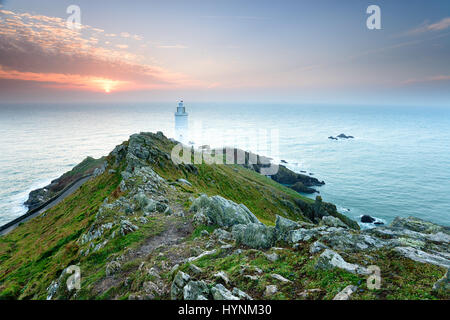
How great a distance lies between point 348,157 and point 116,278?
7094 inches

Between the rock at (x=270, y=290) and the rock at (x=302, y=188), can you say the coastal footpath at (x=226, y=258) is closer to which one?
the rock at (x=270, y=290)

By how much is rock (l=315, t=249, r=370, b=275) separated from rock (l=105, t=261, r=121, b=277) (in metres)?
12.3

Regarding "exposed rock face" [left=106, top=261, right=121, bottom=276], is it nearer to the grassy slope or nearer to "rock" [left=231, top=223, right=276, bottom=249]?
the grassy slope

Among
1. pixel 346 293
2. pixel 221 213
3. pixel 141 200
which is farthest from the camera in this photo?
pixel 141 200

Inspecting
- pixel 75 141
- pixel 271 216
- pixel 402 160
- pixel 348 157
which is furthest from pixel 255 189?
pixel 75 141

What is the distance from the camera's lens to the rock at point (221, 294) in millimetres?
8539

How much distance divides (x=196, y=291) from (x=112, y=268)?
787cm

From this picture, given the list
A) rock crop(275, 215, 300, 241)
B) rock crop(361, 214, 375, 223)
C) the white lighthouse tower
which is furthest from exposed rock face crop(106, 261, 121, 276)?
rock crop(361, 214, 375, 223)

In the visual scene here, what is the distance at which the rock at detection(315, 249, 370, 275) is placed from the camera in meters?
9.27

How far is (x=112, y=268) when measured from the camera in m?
13.7

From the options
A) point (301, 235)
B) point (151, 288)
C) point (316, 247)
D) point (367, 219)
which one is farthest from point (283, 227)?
point (367, 219)

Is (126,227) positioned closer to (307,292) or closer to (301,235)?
(301,235)

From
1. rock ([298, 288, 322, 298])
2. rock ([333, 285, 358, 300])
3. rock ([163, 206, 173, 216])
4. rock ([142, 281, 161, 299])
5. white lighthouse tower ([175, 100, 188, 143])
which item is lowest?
rock ([163, 206, 173, 216])
